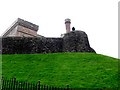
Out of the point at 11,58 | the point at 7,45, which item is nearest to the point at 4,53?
the point at 7,45

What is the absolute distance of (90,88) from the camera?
1745cm

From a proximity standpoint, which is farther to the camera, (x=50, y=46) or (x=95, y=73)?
(x=50, y=46)

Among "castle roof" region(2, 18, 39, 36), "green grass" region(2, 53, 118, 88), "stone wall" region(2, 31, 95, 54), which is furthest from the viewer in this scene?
"castle roof" region(2, 18, 39, 36)

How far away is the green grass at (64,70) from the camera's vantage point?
19.4 m

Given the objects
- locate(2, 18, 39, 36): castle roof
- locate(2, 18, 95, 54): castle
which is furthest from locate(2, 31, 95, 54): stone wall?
locate(2, 18, 39, 36): castle roof

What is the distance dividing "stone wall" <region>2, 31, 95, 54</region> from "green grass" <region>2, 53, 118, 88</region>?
10.1ft

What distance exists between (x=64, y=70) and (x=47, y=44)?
1007 centimetres

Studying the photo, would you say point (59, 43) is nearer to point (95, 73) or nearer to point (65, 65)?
point (65, 65)

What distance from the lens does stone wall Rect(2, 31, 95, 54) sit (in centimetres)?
3145

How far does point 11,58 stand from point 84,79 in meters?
9.46

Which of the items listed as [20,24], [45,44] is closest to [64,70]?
[45,44]

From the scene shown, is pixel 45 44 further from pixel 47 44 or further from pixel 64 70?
pixel 64 70

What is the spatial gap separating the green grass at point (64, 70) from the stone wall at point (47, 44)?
308 cm

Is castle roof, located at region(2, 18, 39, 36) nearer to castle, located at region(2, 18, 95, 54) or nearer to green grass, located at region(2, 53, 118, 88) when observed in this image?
castle, located at region(2, 18, 95, 54)
